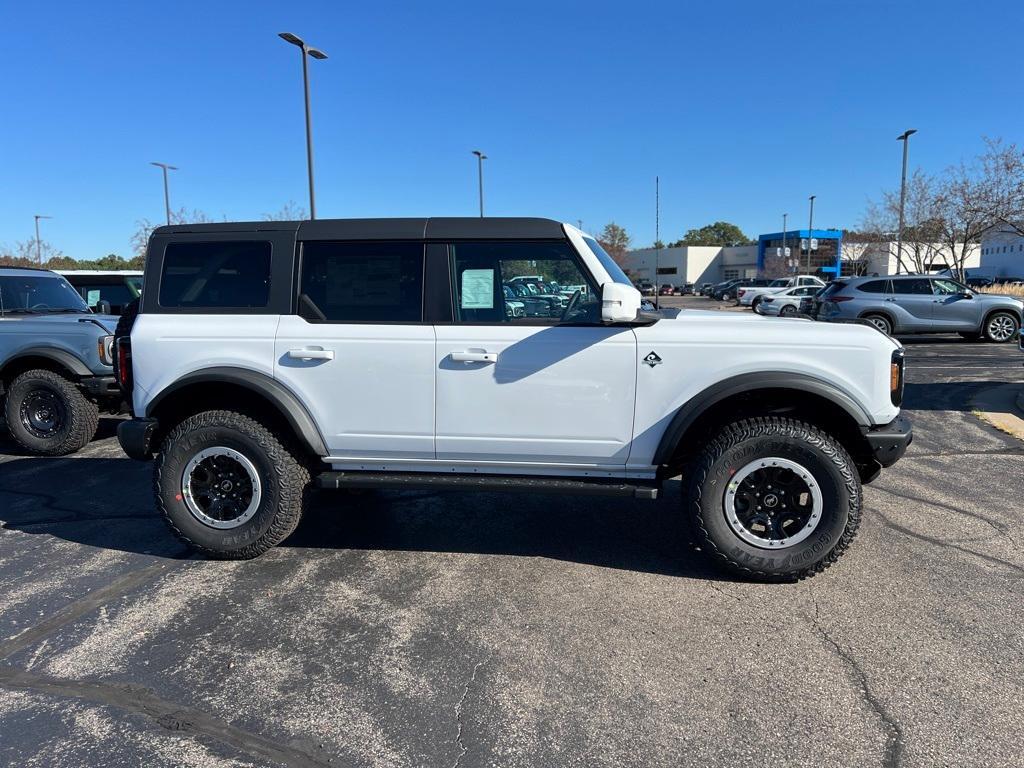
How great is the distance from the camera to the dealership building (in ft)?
141

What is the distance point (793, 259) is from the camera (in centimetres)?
5738

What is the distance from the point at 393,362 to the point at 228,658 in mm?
1696

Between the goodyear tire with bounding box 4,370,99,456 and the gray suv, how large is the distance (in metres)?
14.6

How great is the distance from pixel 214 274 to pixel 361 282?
924 mm

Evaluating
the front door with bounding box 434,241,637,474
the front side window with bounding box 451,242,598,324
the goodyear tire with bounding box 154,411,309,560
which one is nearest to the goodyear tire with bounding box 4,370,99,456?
the goodyear tire with bounding box 154,411,309,560

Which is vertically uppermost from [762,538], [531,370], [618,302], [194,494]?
[618,302]

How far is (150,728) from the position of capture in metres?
2.61

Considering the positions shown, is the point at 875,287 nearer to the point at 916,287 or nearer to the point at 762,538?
the point at 916,287

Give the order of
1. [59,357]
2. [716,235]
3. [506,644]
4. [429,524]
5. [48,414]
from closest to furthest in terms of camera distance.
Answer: [506,644], [429,524], [59,357], [48,414], [716,235]

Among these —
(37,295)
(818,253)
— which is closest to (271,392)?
(37,295)

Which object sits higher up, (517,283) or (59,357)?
(517,283)

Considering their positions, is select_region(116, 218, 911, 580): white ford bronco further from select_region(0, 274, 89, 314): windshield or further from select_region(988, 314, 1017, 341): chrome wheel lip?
select_region(988, 314, 1017, 341): chrome wheel lip

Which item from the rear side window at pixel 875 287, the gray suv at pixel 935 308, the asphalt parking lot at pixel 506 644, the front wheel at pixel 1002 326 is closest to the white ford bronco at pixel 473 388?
the asphalt parking lot at pixel 506 644

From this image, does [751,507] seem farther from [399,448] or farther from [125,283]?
[125,283]
